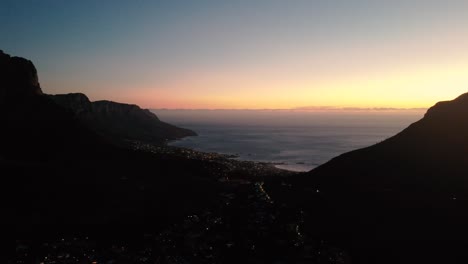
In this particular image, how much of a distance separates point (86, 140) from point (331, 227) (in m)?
63.8

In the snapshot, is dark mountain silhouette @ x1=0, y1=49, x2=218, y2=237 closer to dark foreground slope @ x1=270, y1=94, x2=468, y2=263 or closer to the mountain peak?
dark foreground slope @ x1=270, y1=94, x2=468, y2=263

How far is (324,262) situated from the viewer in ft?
112

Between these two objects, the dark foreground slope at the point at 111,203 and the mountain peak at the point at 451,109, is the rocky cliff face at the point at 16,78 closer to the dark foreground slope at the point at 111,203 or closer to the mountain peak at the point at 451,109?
the dark foreground slope at the point at 111,203

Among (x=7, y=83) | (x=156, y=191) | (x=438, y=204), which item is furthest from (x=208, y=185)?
(x=7, y=83)

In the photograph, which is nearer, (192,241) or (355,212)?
(192,241)

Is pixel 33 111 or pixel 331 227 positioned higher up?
pixel 33 111

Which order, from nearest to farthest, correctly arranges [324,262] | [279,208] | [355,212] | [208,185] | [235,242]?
[324,262]
[235,242]
[355,212]
[279,208]
[208,185]

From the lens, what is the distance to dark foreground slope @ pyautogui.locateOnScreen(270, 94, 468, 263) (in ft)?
123

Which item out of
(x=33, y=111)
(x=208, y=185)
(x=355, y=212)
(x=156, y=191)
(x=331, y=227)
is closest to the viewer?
(x=331, y=227)

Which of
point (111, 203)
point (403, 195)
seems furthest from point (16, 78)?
point (403, 195)

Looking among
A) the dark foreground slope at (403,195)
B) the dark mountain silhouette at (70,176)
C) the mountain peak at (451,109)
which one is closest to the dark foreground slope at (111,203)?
the dark mountain silhouette at (70,176)

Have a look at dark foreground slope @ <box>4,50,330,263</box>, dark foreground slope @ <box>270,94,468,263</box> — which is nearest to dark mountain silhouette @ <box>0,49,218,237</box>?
dark foreground slope @ <box>4,50,330,263</box>

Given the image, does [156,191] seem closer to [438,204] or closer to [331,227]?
[331,227]

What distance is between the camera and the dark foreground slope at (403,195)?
37.5 metres
